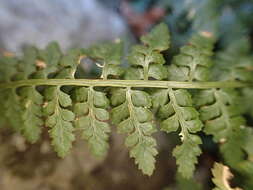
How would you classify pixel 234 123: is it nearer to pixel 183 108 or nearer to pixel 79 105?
pixel 183 108

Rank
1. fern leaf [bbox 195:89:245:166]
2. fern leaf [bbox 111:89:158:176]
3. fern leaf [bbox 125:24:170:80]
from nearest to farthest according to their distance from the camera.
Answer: fern leaf [bbox 111:89:158:176]
fern leaf [bbox 125:24:170:80]
fern leaf [bbox 195:89:245:166]

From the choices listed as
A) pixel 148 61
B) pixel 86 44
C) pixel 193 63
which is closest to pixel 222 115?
pixel 193 63

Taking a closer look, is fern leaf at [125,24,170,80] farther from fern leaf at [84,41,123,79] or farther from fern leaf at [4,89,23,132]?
fern leaf at [4,89,23,132]

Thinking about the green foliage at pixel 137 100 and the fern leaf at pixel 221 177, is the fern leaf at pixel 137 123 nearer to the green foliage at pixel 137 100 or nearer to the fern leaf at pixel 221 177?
the green foliage at pixel 137 100


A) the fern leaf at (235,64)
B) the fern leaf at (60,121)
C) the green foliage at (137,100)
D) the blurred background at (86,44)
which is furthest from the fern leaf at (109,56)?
the blurred background at (86,44)

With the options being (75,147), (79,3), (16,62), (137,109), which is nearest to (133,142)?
(137,109)

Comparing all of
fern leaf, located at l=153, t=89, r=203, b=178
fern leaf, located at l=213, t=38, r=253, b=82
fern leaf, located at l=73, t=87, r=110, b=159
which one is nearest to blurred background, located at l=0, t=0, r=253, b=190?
fern leaf, located at l=213, t=38, r=253, b=82
